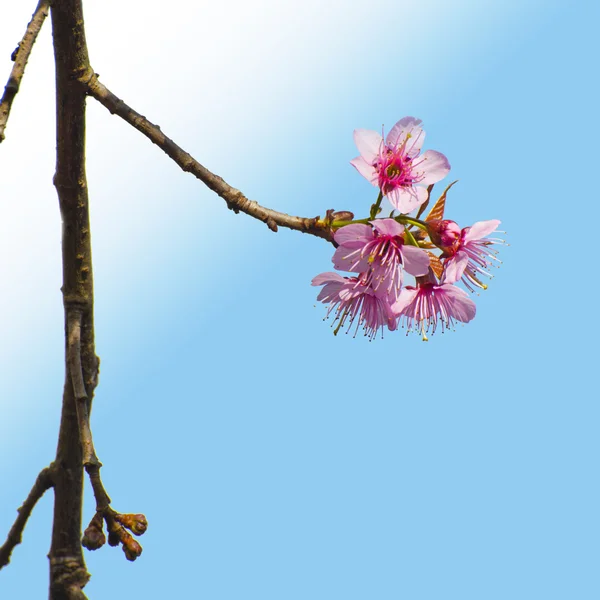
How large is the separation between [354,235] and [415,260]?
18 centimetres

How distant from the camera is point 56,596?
111 inches

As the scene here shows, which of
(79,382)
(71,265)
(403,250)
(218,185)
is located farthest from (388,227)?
(71,265)

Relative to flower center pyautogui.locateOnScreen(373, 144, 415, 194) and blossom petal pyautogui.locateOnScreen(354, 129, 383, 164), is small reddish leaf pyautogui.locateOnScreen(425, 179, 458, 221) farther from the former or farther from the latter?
blossom petal pyautogui.locateOnScreen(354, 129, 383, 164)

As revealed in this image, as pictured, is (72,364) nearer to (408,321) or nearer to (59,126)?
(59,126)

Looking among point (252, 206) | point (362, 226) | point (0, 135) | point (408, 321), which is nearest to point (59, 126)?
point (0, 135)

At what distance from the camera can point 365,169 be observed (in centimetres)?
244

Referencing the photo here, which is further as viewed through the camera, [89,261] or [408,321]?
[89,261]

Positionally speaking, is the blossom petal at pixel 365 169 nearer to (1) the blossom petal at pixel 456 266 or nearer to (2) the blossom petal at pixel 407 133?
(2) the blossom petal at pixel 407 133

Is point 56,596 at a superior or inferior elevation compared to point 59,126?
inferior

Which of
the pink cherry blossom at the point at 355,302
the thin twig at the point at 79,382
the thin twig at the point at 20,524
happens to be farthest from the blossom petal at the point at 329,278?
the thin twig at the point at 20,524

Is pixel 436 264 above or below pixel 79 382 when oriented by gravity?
above

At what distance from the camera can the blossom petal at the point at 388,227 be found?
2295 millimetres

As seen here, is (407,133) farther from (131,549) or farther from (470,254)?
(131,549)

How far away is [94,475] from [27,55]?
1.18 m
